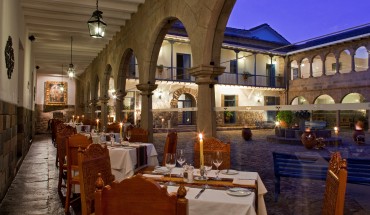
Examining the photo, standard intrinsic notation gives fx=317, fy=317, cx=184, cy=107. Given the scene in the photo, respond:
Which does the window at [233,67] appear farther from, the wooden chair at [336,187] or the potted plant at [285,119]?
the wooden chair at [336,187]

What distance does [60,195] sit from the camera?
15.0 feet

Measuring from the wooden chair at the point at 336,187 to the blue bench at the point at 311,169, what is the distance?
210cm

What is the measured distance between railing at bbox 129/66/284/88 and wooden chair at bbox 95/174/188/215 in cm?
1486

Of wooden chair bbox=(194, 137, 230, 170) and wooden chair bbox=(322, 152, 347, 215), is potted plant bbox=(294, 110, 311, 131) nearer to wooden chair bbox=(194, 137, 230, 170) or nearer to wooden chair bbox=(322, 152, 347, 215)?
wooden chair bbox=(194, 137, 230, 170)

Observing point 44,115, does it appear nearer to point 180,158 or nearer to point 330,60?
point 180,158

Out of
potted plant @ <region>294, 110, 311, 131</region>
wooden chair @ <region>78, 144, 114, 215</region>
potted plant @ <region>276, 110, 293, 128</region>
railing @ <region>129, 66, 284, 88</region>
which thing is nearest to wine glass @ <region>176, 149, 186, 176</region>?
wooden chair @ <region>78, 144, 114, 215</region>

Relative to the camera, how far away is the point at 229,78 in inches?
810

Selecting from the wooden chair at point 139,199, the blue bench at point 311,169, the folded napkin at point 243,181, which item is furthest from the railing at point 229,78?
the wooden chair at point 139,199

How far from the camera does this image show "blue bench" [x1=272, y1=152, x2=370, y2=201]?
4.03m

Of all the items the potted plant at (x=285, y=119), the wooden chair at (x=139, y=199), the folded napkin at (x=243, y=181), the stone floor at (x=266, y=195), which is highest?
the potted plant at (x=285, y=119)

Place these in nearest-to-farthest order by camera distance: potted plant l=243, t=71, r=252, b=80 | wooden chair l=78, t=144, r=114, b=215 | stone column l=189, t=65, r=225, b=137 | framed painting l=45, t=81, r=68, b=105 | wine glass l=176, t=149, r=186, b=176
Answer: wooden chair l=78, t=144, r=114, b=215
wine glass l=176, t=149, r=186, b=176
stone column l=189, t=65, r=225, b=137
framed painting l=45, t=81, r=68, b=105
potted plant l=243, t=71, r=252, b=80

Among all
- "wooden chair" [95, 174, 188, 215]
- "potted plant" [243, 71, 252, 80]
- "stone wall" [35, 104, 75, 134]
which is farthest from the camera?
"potted plant" [243, 71, 252, 80]

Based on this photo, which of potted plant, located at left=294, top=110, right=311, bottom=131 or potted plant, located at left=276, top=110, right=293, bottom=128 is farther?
Result: potted plant, located at left=276, top=110, right=293, bottom=128

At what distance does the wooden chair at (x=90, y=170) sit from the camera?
2.70m
